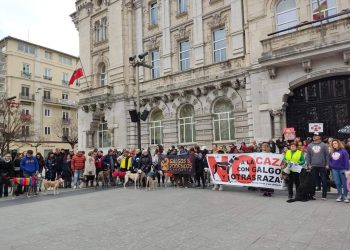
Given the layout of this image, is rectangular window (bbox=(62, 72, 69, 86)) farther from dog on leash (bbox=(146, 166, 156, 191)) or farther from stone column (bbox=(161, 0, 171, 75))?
dog on leash (bbox=(146, 166, 156, 191))

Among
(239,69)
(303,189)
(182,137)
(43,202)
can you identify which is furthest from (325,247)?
(182,137)

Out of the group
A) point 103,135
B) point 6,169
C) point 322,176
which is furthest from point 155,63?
point 322,176

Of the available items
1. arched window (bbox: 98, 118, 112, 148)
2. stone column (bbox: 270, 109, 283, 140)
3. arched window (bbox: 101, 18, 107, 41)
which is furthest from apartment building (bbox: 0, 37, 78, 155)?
stone column (bbox: 270, 109, 283, 140)

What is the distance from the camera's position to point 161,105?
2447 cm

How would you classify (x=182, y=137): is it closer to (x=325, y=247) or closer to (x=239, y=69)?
(x=239, y=69)

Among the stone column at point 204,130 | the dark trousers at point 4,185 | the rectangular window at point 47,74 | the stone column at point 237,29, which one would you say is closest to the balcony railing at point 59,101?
the rectangular window at point 47,74

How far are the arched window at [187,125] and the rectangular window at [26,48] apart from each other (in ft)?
135

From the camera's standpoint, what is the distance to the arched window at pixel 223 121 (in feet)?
68.7

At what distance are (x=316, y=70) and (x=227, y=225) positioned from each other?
12.2 m

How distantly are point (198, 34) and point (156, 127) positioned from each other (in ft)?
25.1

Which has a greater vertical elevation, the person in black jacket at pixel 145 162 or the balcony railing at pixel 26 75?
the balcony railing at pixel 26 75

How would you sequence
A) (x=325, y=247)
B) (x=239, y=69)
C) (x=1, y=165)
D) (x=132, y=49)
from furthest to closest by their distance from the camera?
(x=132, y=49), (x=239, y=69), (x=1, y=165), (x=325, y=247)

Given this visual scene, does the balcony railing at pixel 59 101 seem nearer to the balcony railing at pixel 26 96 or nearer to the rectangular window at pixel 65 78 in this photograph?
the balcony railing at pixel 26 96

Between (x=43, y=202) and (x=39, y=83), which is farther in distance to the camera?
(x=39, y=83)
